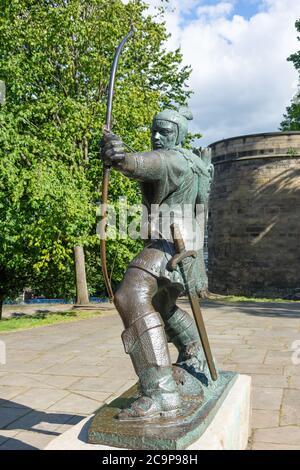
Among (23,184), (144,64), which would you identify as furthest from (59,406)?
(144,64)

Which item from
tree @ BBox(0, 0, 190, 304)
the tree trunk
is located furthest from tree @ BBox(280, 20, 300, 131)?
the tree trunk

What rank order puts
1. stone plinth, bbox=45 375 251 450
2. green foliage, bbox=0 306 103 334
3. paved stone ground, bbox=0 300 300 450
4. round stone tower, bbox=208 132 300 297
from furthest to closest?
round stone tower, bbox=208 132 300 297 → green foliage, bbox=0 306 103 334 → paved stone ground, bbox=0 300 300 450 → stone plinth, bbox=45 375 251 450

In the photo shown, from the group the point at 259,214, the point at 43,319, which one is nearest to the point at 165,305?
the point at 43,319

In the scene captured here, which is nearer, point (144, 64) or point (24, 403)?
point (24, 403)

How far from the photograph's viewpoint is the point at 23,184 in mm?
11383

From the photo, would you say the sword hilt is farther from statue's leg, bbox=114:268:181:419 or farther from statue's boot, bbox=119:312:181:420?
statue's boot, bbox=119:312:181:420

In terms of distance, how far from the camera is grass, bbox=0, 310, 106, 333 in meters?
9.50

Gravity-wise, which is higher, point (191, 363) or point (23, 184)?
point (23, 184)

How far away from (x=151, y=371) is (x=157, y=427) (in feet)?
1.12

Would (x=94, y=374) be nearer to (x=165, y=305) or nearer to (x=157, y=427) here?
(x=165, y=305)

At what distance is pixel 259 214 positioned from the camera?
24469 mm

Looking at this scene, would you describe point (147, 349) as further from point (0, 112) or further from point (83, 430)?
point (0, 112)

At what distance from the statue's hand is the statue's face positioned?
0.57 meters
